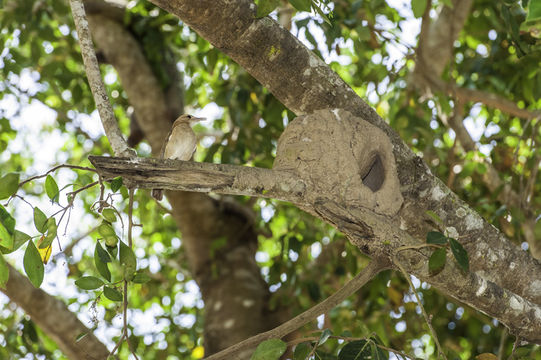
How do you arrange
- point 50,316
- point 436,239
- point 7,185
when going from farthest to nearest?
point 50,316 → point 436,239 → point 7,185

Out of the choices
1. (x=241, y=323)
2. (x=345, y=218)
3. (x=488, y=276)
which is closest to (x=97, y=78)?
(x=345, y=218)

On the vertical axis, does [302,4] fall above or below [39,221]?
above

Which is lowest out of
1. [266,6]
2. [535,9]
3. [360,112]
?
[360,112]

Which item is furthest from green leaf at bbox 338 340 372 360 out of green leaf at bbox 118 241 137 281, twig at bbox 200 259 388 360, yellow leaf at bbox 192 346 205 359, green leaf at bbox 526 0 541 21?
yellow leaf at bbox 192 346 205 359

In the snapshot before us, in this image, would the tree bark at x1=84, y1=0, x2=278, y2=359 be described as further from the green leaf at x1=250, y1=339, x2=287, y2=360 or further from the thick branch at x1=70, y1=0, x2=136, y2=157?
the thick branch at x1=70, y1=0, x2=136, y2=157

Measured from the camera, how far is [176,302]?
7562mm

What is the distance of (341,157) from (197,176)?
3.10 feet

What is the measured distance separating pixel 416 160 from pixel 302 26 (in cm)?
147

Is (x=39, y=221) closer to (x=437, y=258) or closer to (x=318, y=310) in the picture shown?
(x=318, y=310)

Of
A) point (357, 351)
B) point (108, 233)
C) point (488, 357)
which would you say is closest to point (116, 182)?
point (108, 233)

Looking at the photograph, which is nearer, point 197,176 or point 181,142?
point 197,176

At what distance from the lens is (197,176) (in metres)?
2.44

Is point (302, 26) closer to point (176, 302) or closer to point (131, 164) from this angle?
point (131, 164)

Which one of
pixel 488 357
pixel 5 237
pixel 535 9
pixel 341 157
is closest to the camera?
pixel 535 9
